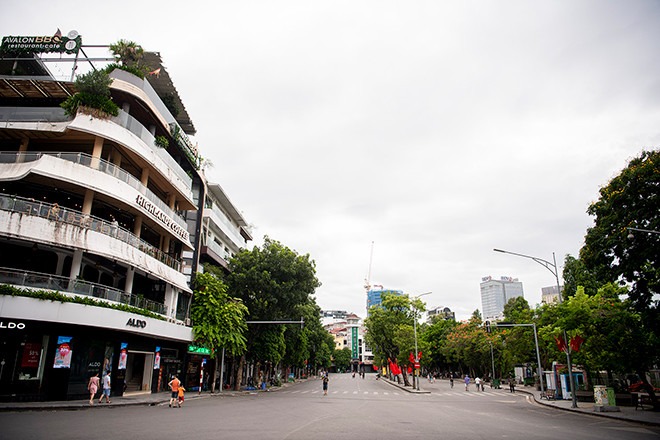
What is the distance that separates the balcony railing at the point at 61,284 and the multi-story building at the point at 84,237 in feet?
0.19

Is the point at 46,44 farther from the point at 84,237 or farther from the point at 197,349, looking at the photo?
the point at 197,349

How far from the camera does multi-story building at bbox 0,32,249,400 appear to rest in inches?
766

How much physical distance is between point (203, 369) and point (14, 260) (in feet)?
66.5

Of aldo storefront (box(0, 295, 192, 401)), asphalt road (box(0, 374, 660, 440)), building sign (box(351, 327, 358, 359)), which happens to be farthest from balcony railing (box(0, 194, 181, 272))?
building sign (box(351, 327, 358, 359))

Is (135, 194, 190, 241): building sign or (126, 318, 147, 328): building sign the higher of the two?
(135, 194, 190, 241): building sign

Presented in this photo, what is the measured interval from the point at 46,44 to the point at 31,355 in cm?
2063

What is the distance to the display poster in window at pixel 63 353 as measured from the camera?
20.3 meters

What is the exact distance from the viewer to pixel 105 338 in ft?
76.7

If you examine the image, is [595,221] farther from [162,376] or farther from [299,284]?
[162,376]

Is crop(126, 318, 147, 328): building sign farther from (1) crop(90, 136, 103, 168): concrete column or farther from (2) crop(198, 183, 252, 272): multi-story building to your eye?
(2) crop(198, 183, 252, 272): multi-story building

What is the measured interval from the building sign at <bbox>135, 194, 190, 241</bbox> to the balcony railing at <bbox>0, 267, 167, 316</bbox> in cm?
558

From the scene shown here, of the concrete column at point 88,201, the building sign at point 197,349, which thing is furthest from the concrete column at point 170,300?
the concrete column at point 88,201

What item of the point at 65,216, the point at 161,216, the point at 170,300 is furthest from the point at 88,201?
the point at 170,300

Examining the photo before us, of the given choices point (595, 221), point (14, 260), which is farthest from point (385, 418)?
point (14, 260)
